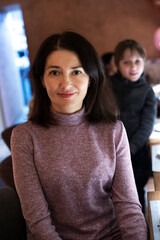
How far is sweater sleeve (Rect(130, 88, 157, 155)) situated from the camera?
1755 millimetres

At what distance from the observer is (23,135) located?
3.17 feet

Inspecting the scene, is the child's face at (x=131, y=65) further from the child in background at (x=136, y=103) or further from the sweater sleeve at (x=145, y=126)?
the sweater sleeve at (x=145, y=126)

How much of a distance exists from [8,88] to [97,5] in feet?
7.21

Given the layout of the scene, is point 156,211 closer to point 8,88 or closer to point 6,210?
point 6,210

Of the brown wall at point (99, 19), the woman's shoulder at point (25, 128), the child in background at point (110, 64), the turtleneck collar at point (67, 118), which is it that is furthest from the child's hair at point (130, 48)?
the brown wall at point (99, 19)

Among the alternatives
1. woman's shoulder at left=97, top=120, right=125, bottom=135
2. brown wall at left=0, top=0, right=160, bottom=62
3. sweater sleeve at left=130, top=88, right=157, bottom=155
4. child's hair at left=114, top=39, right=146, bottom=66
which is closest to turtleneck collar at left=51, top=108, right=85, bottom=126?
woman's shoulder at left=97, top=120, right=125, bottom=135

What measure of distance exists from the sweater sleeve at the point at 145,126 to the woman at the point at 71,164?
74 cm

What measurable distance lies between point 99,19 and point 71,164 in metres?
4.16

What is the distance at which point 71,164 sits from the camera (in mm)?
968

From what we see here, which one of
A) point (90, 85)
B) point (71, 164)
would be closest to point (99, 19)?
point (90, 85)

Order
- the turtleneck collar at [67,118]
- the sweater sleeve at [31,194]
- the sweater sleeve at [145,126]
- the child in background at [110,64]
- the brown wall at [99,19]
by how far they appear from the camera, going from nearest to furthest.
→ the sweater sleeve at [31,194] < the turtleneck collar at [67,118] < the sweater sleeve at [145,126] < the child in background at [110,64] < the brown wall at [99,19]

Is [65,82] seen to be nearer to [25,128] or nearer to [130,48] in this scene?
[25,128]

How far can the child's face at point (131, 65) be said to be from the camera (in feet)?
6.40

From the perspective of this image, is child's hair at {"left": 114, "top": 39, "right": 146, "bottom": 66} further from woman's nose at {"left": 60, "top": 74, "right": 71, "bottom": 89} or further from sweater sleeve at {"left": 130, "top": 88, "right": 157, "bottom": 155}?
woman's nose at {"left": 60, "top": 74, "right": 71, "bottom": 89}
